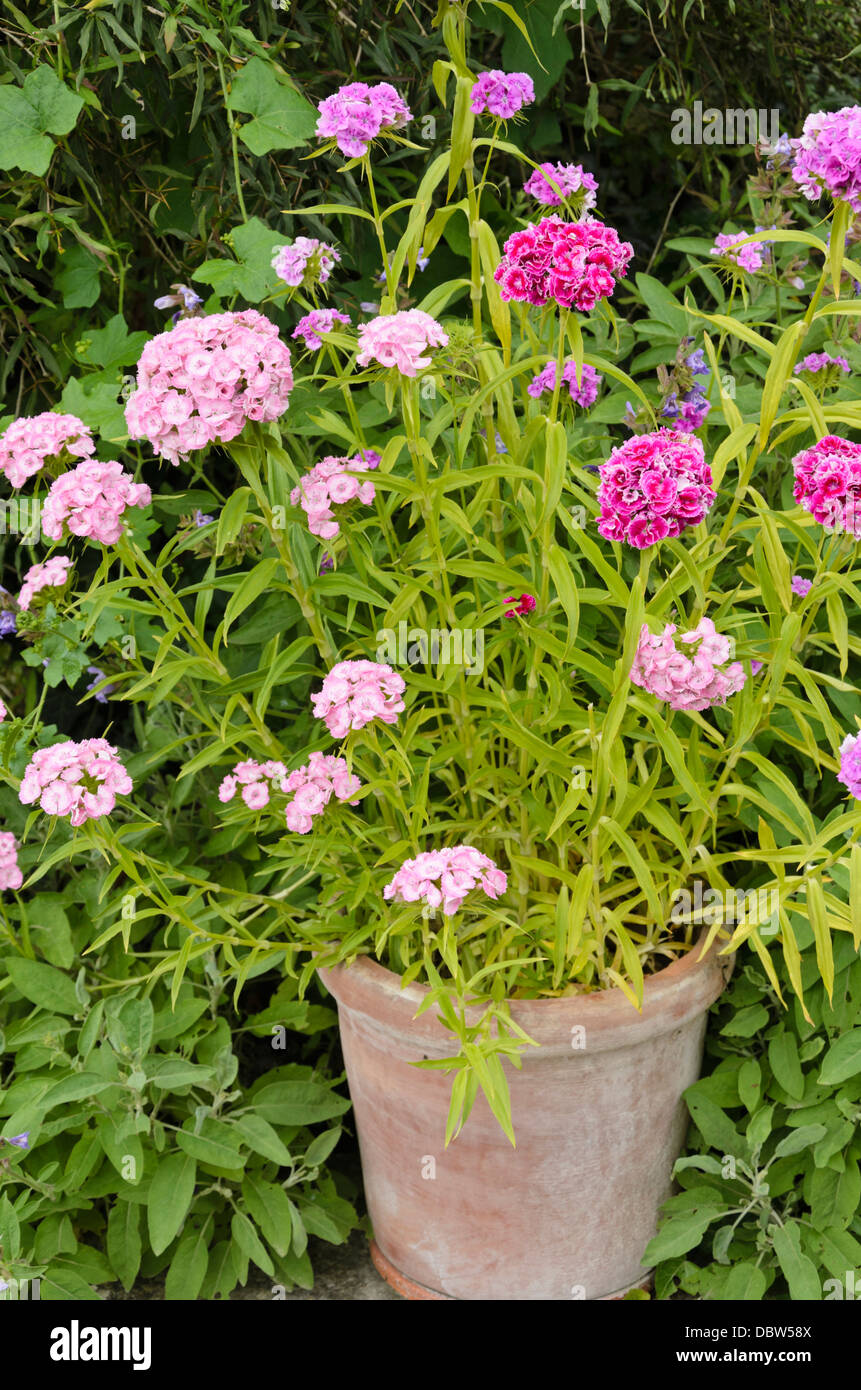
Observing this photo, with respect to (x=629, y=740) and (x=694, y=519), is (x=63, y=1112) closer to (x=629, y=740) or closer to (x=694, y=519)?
(x=629, y=740)

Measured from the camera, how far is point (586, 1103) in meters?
1.62

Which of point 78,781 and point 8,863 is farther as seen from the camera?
point 8,863

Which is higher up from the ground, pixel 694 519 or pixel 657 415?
pixel 694 519

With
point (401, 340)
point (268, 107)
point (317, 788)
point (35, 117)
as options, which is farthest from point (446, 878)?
point (35, 117)

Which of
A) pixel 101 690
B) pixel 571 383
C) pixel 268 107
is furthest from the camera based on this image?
pixel 101 690

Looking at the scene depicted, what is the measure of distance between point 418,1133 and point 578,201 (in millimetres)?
1194

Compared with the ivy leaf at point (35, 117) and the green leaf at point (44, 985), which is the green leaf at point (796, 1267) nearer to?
the green leaf at point (44, 985)

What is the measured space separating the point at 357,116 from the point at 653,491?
0.64m

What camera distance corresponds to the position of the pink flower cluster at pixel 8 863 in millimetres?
1697

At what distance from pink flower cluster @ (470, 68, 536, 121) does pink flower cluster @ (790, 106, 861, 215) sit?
18.0 inches

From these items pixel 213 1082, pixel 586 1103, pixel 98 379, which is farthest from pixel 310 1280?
pixel 98 379

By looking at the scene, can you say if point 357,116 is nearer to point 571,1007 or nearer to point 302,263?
point 302,263

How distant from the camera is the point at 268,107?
1.82 metres

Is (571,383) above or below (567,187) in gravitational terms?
below
